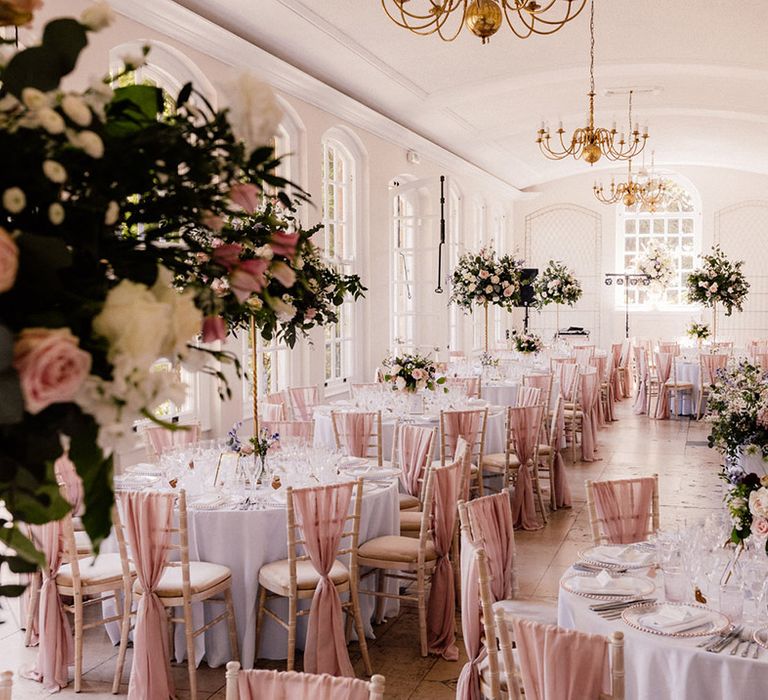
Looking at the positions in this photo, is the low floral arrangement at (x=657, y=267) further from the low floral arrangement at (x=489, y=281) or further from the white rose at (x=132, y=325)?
the white rose at (x=132, y=325)

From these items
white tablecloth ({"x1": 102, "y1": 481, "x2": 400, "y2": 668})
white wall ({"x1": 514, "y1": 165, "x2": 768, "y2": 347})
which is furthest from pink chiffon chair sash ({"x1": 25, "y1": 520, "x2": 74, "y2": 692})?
white wall ({"x1": 514, "y1": 165, "x2": 768, "y2": 347})

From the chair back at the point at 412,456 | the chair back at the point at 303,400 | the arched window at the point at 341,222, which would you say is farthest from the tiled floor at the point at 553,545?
the arched window at the point at 341,222

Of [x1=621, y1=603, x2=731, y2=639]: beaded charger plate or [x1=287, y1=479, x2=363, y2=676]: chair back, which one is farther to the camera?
[x1=287, y1=479, x2=363, y2=676]: chair back

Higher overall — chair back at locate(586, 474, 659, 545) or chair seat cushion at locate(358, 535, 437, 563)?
chair back at locate(586, 474, 659, 545)

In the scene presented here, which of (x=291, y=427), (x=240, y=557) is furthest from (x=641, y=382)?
(x=240, y=557)

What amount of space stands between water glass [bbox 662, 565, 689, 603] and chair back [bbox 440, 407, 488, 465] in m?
3.69

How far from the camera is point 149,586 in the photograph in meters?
4.22

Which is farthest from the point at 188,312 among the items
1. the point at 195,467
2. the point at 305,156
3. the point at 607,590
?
the point at 305,156

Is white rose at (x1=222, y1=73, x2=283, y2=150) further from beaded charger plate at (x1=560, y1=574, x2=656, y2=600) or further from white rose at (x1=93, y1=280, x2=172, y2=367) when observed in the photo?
beaded charger plate at (x1=560, y1=574, x2=656, y2=600)

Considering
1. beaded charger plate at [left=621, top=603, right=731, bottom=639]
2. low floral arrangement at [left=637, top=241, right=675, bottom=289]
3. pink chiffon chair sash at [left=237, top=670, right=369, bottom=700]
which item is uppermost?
low floral arrangement at [left=637, top=241, right=675, bottom=289]

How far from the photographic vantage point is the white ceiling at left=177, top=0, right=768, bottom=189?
7680mm

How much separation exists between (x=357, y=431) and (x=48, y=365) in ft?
19.6

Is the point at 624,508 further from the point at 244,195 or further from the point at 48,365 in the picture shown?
the point at 48,365

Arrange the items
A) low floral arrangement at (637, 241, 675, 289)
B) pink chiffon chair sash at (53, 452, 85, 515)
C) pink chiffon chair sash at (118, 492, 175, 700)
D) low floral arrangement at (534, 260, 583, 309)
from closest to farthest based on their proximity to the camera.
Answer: pink chiffon chair sash at (118, 492, 175, 700) → pink chiffon chair sash at (53, 452, 85, 515) → low floral arrangement at (534, 260, 583, 309) → low floral arrangement at (637, 241, 675, 289)
